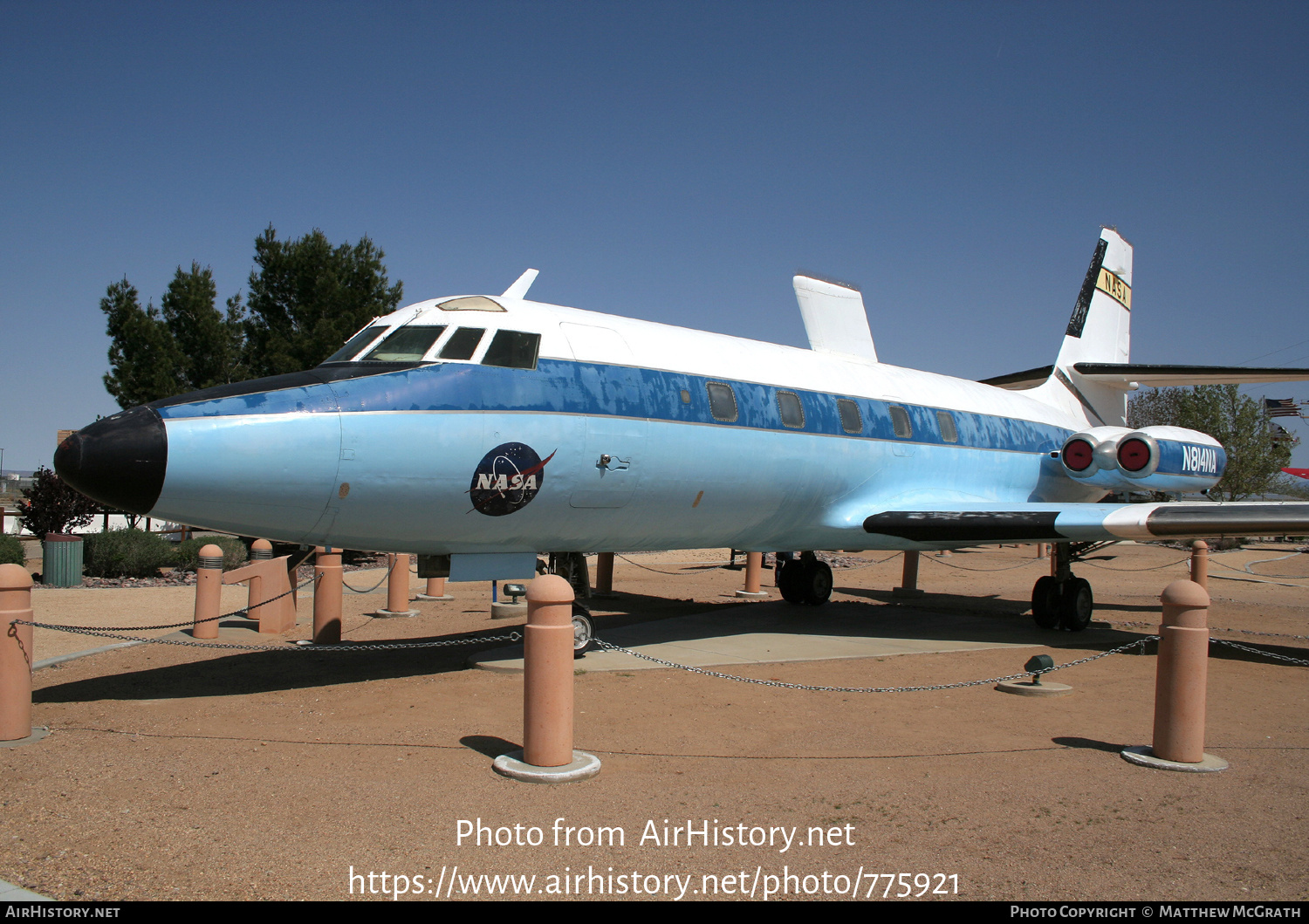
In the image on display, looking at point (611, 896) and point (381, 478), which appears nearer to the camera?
point (611, 896)

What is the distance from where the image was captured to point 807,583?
14.5 meters

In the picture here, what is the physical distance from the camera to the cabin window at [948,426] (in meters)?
12.8

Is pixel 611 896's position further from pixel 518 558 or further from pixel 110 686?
pixel 110 686

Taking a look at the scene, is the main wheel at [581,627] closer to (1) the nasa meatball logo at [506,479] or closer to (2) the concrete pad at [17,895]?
(1) the nasa meatball logo at [506,479]

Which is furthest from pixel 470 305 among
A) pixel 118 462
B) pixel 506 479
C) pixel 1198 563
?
pixel 1198 563

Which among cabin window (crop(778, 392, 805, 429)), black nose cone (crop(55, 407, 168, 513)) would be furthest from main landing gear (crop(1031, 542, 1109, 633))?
black nose cone (crop(55, 407, 168, 513))

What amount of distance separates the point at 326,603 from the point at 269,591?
7.09 feet

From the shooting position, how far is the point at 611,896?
3.77 meters

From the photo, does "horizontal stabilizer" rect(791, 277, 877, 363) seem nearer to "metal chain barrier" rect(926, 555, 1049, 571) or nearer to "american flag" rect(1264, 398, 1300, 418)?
"metal chain barrier" rect(926, 555, 1049, 571)

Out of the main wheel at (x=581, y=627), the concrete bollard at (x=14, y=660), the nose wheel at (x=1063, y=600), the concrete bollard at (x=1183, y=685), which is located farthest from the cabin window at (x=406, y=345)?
the nose wheel at (x=1063, y=600)
